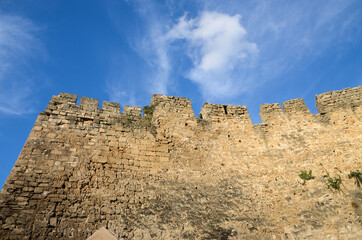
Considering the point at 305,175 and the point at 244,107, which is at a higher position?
the point at 244,107

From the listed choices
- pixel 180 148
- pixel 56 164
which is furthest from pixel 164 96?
pixel 56 164

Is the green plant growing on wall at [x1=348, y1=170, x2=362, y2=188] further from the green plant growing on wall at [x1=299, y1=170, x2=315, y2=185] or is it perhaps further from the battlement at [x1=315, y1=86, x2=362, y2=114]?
the battlement at [x1=315, y1=86, x2=362, y2=114]

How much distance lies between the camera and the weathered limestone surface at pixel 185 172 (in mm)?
5898

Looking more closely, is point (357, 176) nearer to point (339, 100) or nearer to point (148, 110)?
point (339, 100)

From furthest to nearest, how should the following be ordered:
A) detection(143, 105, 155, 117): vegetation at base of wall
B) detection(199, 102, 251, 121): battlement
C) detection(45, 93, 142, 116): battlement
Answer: detection(199, 102, 251, 121): battlement
detection(143, 105, 155, 117): vegetation at base of wall
detection(45, 93, 142, 116): battlement

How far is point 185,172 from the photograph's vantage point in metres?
7.58

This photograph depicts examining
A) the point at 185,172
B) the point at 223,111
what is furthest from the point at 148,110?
the point at 223,111

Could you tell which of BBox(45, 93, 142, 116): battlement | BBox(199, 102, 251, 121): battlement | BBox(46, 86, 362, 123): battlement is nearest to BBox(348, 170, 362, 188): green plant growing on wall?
BBox(46, 86, 362, 123): battlement

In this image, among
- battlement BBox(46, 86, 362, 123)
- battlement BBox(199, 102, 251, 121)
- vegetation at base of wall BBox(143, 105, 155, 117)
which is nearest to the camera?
vegetation at base of wall BBox(143, 105, 155, 117)

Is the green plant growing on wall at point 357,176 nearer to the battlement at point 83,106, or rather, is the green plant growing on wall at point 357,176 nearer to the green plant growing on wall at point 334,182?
the green plant growing on wall at point 334,182

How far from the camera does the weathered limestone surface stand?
590cm

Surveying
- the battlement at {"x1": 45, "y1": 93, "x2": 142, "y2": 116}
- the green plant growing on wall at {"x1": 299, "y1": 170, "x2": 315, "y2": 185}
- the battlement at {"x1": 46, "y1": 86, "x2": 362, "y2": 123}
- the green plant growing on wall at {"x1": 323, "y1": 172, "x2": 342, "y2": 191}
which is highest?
the battlement at {"x1": 46, "y1": 86, "x2": 362, "y2": 123}

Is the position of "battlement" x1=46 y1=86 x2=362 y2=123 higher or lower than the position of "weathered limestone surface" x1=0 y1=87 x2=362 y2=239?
higher

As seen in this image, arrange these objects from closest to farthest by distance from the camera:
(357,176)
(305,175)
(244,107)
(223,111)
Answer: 1. (357,176)
2. (305,175)
3. (223,111)
4. (244,107)
